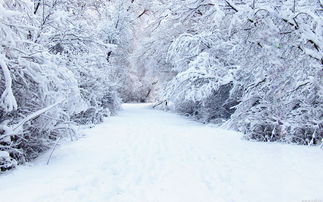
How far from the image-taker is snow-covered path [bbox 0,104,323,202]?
14.1ft

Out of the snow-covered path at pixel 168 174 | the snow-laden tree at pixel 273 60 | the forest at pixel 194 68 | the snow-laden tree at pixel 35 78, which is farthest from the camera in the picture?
→ the snow-laden tree at pixel 273 60

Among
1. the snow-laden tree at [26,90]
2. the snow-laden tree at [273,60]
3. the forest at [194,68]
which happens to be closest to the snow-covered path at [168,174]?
the snow-laden tree at [26,90]

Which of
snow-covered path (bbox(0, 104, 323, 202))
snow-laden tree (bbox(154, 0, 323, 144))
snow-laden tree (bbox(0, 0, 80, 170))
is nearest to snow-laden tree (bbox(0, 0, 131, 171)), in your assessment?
snow-laden tree (bbox(0, 0, 80, 170))

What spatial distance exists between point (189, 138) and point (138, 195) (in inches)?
223

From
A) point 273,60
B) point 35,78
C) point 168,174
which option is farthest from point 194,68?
point 35,78

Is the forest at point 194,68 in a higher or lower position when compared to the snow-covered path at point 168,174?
higher

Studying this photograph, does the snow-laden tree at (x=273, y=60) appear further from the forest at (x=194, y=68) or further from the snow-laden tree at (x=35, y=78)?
the snow-laden tree at (x=35, y=78)

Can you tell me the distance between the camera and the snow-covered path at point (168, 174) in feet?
14.1

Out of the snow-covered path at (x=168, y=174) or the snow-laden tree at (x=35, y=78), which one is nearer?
the snow-covered path at (x=168, y=174)

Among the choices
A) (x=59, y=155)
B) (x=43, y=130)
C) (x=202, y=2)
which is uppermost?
(x=202, y=2)

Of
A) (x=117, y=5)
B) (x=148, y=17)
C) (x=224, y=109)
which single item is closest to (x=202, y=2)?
(x=224, y=109)

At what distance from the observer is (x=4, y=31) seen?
4.92 metres

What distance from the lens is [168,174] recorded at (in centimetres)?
548

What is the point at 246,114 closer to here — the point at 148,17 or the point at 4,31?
the point at 4,31
